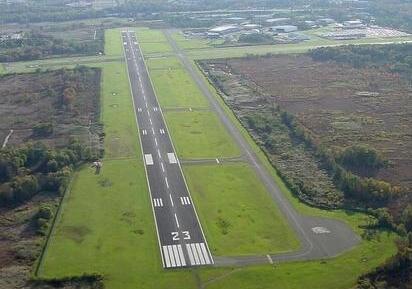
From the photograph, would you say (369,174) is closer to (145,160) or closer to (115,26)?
(145,160)

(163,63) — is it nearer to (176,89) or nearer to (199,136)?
(176,89)

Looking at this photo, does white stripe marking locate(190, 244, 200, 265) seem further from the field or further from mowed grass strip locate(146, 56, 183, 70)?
mowed grass strip locate(146, 56, 183, 70)

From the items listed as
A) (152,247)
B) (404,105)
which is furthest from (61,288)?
(404,105)

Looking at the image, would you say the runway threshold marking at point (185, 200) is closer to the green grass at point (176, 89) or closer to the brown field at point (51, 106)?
the brown field at point (51, 106)

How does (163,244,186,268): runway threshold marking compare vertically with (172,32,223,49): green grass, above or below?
below

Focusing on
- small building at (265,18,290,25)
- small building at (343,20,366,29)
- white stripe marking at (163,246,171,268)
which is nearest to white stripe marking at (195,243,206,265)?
white stripe marking at (163,246,171,268)
